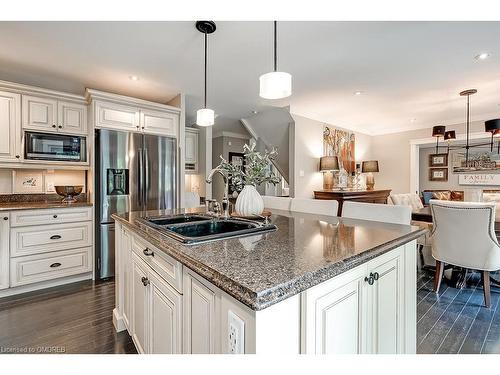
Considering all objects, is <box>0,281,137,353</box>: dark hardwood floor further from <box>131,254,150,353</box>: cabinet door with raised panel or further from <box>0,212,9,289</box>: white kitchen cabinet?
<box>131,254,150,353</box>: cabinet door with raised panel

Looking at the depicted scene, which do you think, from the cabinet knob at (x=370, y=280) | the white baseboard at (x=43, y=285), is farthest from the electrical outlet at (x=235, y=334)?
the white baseboard at (x=43, y=285)

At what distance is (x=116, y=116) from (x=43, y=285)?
206 cm

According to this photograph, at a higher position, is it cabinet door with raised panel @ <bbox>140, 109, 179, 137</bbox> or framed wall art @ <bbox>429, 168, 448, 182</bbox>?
cabinet door with raised panel @ <bbox>140, 109, 179, 137</bbox>

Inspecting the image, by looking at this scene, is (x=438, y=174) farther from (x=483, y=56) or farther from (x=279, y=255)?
(x=279, y=255)

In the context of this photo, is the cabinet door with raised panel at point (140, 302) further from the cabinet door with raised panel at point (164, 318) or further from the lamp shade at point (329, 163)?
the lamp shade at point (329, 163)

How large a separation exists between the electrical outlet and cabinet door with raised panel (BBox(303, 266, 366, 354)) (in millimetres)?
214

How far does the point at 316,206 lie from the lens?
2184mm

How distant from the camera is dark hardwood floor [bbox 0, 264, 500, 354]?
174cm

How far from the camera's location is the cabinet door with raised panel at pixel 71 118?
295 centimetres

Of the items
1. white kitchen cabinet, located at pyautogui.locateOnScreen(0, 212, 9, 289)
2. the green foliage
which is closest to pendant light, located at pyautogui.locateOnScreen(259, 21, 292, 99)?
the green foliage

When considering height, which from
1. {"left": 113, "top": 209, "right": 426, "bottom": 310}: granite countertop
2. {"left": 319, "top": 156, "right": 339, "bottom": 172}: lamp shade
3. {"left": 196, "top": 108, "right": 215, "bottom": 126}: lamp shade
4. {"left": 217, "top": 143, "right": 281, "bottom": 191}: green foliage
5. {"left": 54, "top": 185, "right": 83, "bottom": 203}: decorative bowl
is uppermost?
{"left": 196, "top": 108, "right": 215, "bottom": 126}: lamp shade

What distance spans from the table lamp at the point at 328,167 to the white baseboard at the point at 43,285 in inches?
157

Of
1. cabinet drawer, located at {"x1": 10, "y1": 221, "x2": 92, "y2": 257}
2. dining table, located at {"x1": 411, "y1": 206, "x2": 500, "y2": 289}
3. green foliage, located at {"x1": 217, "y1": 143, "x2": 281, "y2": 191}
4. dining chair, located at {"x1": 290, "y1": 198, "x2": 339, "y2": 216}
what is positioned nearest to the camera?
green foliage, located at {"x1": 217, "y1": 143, "x2": 281, "y2": 191}

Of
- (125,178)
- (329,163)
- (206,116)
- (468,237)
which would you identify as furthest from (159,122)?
(468,237)
